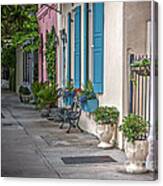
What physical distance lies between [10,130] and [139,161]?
87 cm

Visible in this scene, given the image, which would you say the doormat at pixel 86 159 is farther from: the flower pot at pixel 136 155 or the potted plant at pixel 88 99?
the potted plant at pixel 88 99

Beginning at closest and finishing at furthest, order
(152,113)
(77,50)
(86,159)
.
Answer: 1. (152,113)
2. (86,159)
3. (77,50)

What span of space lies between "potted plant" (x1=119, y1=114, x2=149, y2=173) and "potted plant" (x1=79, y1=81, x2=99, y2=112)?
0.32m

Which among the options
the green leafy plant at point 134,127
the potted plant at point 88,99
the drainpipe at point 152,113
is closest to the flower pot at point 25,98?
the potted plant at point 88,99

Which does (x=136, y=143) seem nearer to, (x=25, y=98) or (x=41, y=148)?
(x=41, y=148)

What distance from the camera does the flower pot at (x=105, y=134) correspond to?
384 cm

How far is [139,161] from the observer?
3.62 metres

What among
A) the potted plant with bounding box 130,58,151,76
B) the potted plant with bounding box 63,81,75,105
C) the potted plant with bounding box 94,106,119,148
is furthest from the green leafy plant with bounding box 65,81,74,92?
the potted plant with bounding box 130,58,151,76

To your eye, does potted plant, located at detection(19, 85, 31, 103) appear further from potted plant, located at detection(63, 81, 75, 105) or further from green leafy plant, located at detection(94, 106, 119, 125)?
green leafy plant, located at detection(94, 106, 119, 125)

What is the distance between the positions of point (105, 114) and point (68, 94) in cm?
27

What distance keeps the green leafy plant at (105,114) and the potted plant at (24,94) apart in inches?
18.2

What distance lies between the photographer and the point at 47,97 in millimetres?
4016

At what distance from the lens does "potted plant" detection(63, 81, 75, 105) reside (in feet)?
13.0

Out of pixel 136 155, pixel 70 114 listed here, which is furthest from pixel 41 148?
pixel 136 155
